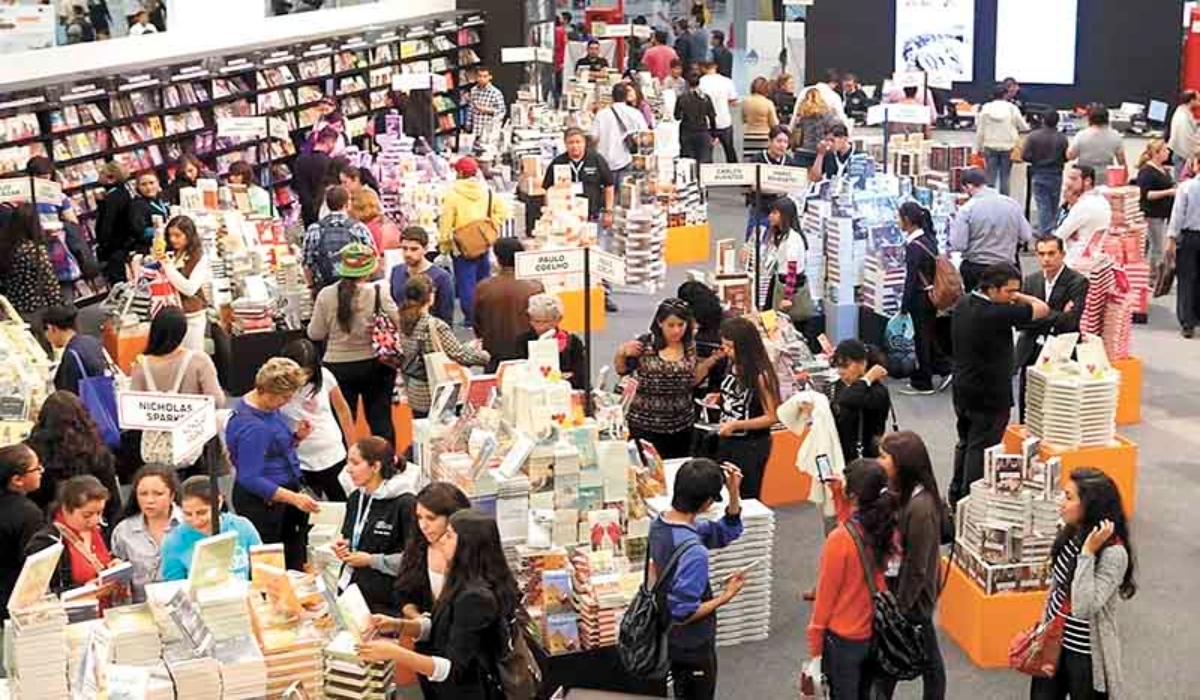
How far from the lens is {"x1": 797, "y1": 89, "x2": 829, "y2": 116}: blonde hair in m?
15.8

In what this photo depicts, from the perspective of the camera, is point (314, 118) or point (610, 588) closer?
point (610, 588)

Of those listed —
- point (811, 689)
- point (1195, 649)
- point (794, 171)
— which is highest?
point (794, 171)

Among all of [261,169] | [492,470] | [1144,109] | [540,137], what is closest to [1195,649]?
[492,470]

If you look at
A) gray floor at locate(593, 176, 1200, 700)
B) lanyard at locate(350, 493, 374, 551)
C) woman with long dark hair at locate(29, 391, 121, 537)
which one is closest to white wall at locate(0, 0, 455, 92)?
gray floor at locate(593, 176, 1200, 700)

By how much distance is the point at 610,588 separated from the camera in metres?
6.51

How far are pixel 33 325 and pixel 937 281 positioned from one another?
239 inches

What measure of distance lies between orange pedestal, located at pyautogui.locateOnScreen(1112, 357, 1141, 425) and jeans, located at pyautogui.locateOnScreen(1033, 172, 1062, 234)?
4.65 metres

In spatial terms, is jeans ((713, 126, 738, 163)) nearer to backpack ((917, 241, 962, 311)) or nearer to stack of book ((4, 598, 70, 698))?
backpack ((917, 241, 962, 311))

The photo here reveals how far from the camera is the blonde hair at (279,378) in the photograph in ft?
22.5

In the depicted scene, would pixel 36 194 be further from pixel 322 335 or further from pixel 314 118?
pixel 314 118

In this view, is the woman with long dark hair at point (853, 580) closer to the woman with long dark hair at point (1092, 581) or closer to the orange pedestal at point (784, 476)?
the woman with long dark hair at point (1092, 581)

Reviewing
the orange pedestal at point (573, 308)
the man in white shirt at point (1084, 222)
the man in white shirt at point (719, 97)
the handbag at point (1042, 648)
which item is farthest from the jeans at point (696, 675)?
the man in white shirt at point (719, 97)

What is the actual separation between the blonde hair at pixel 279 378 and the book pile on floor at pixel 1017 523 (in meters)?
3.03

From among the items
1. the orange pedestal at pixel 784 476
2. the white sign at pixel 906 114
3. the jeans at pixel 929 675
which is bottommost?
the orange pedestal at pixel 784 476
